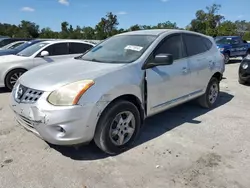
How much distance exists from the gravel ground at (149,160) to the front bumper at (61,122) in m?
0.41

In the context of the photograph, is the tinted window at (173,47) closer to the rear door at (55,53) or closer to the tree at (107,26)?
the rear door at (55,53)

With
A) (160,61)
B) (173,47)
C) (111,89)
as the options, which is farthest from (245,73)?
(111,89)

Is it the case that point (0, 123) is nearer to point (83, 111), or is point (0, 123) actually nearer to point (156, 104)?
point (83, 111)

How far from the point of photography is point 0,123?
4.52 meters

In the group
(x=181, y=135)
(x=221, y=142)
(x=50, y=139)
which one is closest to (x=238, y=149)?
(x=221, y=142)

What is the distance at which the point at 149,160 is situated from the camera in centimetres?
325

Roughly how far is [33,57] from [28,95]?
4595 mm

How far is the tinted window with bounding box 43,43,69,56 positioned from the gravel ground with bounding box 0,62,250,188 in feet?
11.7

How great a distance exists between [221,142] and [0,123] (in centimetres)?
377

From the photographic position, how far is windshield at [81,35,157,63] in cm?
377

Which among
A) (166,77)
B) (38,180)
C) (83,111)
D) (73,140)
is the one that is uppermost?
(166,77)

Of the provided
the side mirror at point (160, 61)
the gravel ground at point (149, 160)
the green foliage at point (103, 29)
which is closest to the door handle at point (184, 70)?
the side mirror at point (160, 61)

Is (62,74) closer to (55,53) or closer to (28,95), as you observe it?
(28,95)

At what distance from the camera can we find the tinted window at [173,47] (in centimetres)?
403
